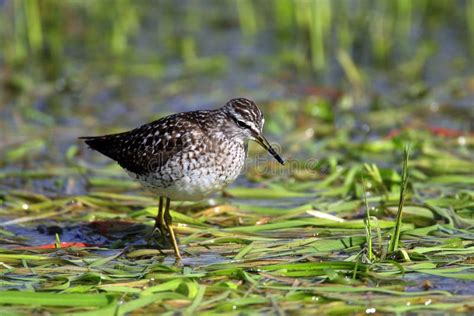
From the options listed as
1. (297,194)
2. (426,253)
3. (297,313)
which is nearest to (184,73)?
(297,194)

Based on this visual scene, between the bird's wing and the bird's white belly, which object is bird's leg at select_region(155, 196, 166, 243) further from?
the bird's white belly

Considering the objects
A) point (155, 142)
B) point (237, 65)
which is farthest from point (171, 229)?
point (237, 65)

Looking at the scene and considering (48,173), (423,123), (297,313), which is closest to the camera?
(297,313)

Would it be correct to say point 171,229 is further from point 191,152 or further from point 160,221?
point 191,152

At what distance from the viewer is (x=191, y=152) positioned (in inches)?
315

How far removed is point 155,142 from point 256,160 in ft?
9.68

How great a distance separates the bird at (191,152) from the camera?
26.0 feet

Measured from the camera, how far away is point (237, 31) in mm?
15867

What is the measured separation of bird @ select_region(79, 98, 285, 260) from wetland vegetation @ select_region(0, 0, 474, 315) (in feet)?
1.80

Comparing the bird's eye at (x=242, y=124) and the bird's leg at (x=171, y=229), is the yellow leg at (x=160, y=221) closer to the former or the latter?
the bird's leg at (x=171, y=229)

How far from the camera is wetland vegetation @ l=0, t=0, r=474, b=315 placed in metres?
6.86

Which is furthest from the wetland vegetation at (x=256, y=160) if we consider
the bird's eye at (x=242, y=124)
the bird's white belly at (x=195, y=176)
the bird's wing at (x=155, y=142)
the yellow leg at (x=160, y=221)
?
the bird's eye at (x=242, y=124)

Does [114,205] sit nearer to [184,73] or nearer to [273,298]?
[273,298]

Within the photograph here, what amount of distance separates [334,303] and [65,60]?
907 centimetres
